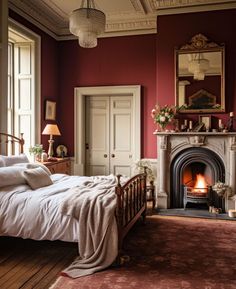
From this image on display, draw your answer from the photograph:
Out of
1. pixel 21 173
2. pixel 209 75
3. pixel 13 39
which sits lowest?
pixel 21 173

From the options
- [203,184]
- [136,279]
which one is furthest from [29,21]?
[136,279]

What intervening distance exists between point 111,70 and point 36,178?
3.45 meters

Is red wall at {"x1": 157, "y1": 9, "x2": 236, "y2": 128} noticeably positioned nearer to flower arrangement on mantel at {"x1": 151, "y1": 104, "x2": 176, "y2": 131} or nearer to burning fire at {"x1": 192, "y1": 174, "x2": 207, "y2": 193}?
flower arrangement on mantel at {"x1": 151, "y1": 104, "x2": 176, "y2": 131}

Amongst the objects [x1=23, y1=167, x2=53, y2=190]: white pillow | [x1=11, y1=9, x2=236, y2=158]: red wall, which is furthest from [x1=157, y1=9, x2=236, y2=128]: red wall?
[x1=23, y1=167, x2=53, y2=190]: white pillow

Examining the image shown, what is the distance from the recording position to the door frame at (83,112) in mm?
6254

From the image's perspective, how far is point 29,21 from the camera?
5543 mm

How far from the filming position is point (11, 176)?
141 inches

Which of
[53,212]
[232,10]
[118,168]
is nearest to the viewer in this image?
[53,212]

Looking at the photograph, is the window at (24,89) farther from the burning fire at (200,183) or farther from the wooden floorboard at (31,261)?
the burning fire at (200,183)

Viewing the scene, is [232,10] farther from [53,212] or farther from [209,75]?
[53,212]

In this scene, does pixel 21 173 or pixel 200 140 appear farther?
pixel 200 140

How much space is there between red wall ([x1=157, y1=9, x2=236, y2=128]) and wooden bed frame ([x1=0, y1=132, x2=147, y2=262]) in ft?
6.57

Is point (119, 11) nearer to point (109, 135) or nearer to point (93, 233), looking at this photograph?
point (109, 135)

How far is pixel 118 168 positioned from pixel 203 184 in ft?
6.21
